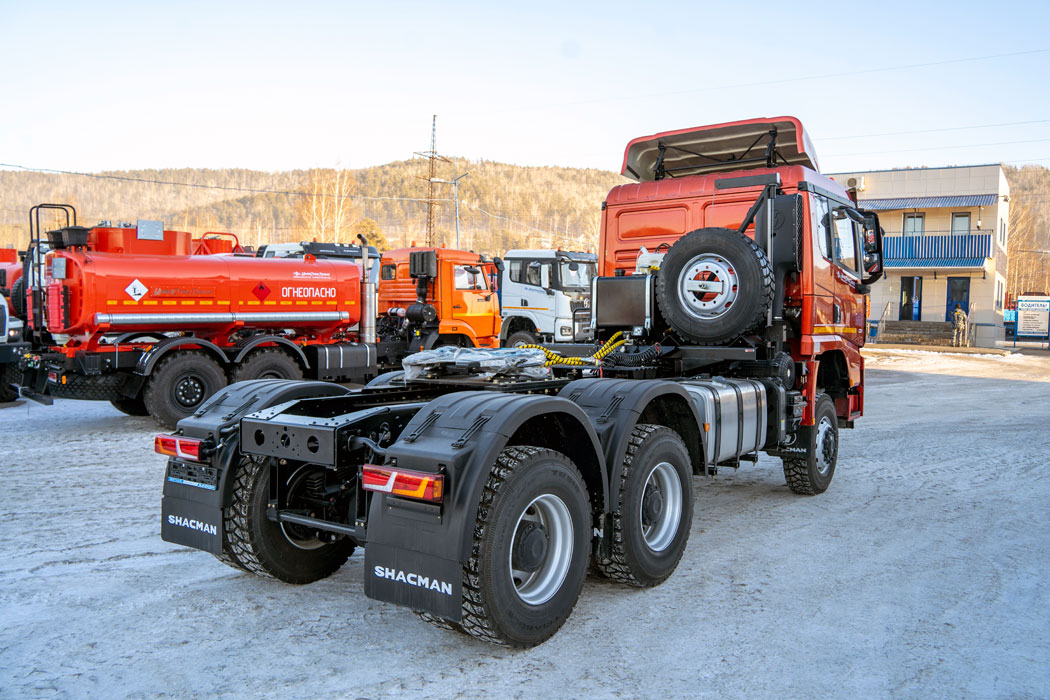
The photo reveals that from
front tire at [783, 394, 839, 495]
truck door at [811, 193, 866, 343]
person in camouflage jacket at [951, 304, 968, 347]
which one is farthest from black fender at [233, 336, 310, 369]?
person in camouflage jacket at [951, 304, 968, 347]

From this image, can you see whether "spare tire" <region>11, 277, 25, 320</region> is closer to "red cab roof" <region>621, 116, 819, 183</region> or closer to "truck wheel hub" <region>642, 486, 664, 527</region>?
"red cab roof" <region>621, 116, 819, 183</region>

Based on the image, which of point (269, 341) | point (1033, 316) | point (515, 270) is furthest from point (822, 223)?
point (1033, 316)

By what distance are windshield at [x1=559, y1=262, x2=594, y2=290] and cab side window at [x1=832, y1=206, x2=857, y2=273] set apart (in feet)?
40.8

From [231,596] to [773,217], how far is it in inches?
192

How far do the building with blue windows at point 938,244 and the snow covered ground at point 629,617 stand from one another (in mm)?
32268

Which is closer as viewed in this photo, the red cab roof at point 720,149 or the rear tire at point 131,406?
the red cab roof at point 720,149

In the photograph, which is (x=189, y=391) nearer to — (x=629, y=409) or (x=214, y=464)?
(x=214, y=464)

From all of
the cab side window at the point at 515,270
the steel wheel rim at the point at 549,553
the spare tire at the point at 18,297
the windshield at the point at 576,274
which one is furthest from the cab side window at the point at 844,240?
the cab side window at the point at 515,270

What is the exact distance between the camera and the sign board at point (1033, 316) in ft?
113

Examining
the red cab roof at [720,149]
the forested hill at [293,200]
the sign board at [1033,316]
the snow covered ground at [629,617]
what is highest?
the forested hill at [293,200]

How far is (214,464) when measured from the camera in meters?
4.05

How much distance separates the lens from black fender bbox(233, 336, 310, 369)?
11.2m

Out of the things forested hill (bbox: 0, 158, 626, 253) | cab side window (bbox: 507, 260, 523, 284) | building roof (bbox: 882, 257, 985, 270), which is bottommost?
cab side window (bbox: 507, 260, 523, 284)

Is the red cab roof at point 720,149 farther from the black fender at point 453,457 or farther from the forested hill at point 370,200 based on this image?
the forested hill at point 370,200
